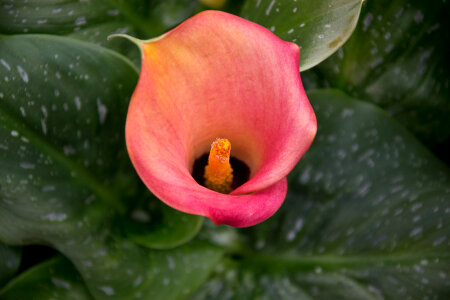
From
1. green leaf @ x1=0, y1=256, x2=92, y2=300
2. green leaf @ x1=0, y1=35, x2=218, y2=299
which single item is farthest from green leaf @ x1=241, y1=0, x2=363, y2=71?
green leaf @ x1=0, y1=256, x2=92, y2=300

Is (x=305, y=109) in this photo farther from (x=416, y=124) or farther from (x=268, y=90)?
(x=416, y=124)

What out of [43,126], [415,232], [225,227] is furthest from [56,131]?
[415,232]

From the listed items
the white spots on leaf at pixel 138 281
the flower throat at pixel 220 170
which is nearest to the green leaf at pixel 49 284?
the white spots on leaf at pixel 138 281

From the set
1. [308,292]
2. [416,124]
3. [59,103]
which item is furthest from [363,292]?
[59,103]

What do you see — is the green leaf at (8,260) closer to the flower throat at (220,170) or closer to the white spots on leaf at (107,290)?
the white spots on leaf at (107,290)

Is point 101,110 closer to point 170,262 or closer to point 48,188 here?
point 48,188

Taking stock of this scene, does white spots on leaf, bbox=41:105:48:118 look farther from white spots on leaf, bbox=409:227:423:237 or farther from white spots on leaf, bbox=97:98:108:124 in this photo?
white spots on leaf, bbox=409:227:423:237
